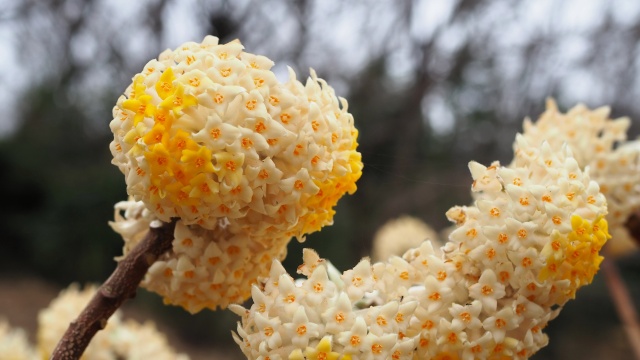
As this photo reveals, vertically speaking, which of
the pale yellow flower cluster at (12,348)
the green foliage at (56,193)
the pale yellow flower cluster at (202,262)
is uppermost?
the green foliage at (56,193)

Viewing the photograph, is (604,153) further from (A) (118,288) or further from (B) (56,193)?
(B) (56,193)

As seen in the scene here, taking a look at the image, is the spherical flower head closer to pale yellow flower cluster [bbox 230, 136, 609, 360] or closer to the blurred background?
pale yellow flower cluster [bbox 230, 136, 609, 360]

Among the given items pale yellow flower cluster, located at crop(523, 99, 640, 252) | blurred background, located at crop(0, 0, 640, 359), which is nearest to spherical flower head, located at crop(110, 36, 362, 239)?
pale yellow flower cluster, located at crop(523, 99, 640, 252)

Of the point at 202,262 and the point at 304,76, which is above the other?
the point at 304,76

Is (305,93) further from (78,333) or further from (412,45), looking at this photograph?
(412,45)

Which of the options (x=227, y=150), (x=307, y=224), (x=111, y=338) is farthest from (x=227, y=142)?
(x=111, y=338)

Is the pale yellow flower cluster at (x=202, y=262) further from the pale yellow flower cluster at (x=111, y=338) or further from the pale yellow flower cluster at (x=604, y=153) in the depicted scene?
the pale yellow flower cluster at (x=604, y=153)

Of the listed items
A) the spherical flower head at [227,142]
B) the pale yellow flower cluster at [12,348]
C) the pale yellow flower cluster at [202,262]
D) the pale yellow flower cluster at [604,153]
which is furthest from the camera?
the pale yellow flower cluster at [12,348]

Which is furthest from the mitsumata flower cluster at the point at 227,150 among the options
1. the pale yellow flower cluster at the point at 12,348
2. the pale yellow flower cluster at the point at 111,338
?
the pale yellow flower cluster at the point at 12,348
